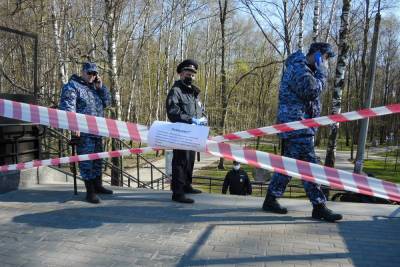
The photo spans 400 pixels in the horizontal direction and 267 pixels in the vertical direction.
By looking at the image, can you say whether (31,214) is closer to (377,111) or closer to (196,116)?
(196,116)

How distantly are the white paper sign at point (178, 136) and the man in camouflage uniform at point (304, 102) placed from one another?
3.96 ft

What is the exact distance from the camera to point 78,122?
4223 mm

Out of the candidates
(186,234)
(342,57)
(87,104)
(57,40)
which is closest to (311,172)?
(186,234)

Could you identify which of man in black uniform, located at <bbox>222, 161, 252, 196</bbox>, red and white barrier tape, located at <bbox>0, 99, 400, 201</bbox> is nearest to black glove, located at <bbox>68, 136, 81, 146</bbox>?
red and white barrier tape, located at <bbox>0, 99, 400, 201</bbox>

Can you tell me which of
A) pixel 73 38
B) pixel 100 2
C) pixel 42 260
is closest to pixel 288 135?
pixel 42 260

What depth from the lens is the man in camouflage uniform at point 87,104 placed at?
5.15 m

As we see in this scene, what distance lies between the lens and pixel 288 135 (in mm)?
4516

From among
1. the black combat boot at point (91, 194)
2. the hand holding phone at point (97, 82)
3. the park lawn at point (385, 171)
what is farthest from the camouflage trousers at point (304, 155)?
the park lawn at point (385, 171)

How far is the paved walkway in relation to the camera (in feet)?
11.5

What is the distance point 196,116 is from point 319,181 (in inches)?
93.5

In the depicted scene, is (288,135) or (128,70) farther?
(128,70)

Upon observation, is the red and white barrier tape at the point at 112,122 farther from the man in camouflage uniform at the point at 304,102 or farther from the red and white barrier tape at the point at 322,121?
the man in camouflage uniform at the point at 304,102

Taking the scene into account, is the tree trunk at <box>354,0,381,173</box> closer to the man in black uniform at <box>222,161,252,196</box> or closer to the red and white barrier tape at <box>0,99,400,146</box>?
the man in black uniform at <box>222,161,252,196</box>

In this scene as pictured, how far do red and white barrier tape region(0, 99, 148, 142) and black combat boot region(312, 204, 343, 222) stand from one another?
2.18m
